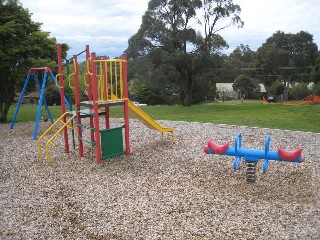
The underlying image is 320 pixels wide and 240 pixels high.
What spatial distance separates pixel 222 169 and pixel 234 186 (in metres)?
0.91

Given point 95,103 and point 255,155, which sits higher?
point 95,103

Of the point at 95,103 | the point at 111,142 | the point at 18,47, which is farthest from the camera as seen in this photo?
the point at 18,47

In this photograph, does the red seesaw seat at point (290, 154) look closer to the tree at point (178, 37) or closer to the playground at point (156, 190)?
the playground at point (156, 190)

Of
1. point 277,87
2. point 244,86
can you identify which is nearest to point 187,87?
point 244,86

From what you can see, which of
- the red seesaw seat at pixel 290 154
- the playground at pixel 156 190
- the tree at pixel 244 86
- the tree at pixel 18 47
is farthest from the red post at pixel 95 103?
the tree at pixel 244 86

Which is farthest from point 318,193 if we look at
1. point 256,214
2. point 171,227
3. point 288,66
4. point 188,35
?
point 288,66

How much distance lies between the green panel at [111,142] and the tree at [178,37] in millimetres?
13895

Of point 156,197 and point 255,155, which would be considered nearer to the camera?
point 156,197

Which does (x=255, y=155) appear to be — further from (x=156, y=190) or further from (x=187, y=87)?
(x=187, y=87)

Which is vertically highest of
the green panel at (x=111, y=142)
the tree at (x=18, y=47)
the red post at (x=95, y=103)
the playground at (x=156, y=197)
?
the tree at (x=18, y=47)

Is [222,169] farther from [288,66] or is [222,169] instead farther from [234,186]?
[288,66]

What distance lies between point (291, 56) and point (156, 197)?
33.1 meters

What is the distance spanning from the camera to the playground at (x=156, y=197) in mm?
3844

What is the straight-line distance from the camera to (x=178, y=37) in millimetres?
20719
